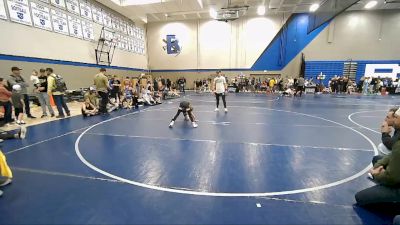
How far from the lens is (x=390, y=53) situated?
21.3 m

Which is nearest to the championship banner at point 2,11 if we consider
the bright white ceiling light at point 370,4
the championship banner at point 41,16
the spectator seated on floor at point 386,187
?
the championship banner at point 41,16

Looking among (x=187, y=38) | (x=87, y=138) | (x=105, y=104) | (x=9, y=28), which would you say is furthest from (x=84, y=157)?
(x=187, y=38)

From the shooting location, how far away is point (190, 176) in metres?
3.55

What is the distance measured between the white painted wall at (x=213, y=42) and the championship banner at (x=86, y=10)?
32.8ft

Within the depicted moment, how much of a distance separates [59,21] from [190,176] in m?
14.4

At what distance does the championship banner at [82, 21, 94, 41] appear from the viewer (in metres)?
15.4

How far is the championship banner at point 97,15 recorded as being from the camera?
16234 mm

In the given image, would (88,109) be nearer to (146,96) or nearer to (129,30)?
(146,96)

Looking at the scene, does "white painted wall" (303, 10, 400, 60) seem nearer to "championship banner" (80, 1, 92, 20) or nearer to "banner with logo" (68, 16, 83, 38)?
"championship banner" (80, 1, 92, 20)

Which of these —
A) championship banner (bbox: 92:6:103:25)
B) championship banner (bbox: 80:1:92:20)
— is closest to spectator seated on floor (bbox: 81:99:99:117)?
championship banner (bbox: 80:1:92:20)

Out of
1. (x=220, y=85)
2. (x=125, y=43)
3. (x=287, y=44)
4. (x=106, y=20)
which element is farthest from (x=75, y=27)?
(x=287, y=44)

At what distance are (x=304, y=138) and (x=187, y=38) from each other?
70.9ft

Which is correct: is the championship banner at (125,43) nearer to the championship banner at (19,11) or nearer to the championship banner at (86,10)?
the championship banner at (86,10)

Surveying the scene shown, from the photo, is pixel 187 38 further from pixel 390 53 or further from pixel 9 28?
pixel 390 53
